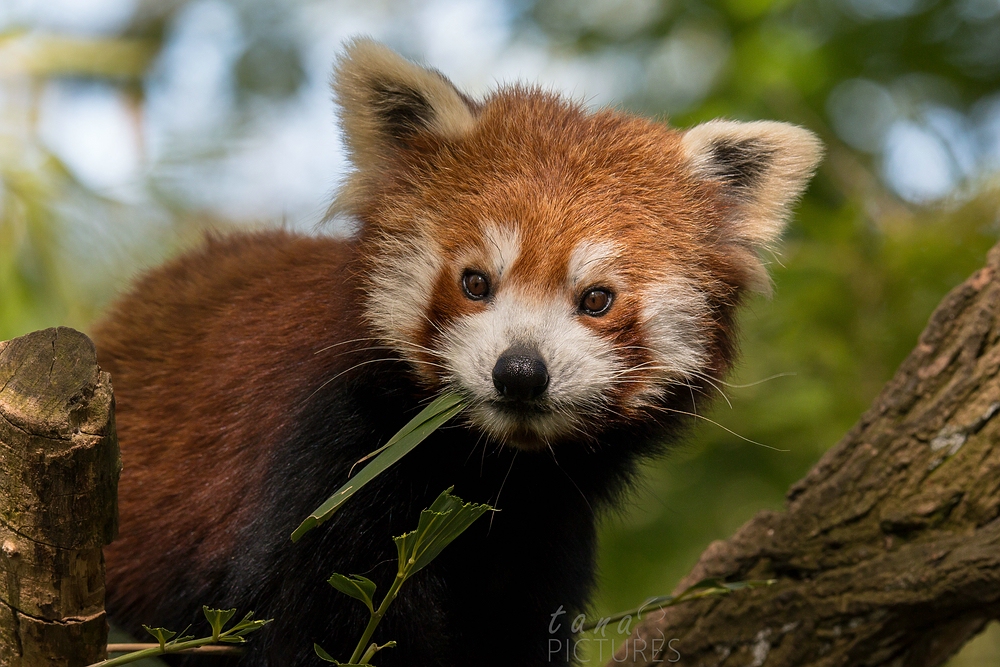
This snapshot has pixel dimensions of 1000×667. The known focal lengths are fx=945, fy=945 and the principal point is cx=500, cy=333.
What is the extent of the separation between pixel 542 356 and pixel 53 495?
1483 mm

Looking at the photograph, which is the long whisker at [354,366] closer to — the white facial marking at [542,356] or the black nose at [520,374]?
the white facial marking at [542,356]

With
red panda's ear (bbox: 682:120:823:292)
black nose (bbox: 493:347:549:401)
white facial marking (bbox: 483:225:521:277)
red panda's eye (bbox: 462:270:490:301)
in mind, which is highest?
red panda's ear (bbox: 682:120:823:292)

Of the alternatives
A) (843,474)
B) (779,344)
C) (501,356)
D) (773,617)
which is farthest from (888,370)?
(501,356)

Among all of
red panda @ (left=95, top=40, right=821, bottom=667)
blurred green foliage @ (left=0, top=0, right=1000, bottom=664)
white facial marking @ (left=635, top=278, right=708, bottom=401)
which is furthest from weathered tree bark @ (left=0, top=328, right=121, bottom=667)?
blurred green foliage @ (left=0, top=0, right=1000, bottom=664)

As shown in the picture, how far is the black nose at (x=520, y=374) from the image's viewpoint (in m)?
2.99

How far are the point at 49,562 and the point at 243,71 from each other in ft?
29.9

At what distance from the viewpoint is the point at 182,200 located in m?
6.32

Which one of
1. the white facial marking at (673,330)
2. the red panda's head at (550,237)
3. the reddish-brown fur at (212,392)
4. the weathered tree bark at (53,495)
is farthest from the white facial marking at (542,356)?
the weathered tree bark at (53,495)

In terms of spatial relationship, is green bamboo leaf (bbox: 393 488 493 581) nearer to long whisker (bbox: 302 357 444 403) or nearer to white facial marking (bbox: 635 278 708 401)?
long whisker (bbox: 302 357 444 403)

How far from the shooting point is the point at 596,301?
331cm

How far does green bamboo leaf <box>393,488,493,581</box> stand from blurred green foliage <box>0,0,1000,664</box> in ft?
5.55

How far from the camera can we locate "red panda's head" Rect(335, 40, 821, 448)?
3207 mm

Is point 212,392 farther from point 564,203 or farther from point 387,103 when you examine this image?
point 564,203

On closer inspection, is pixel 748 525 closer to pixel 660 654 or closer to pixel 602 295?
pixel 660 654
